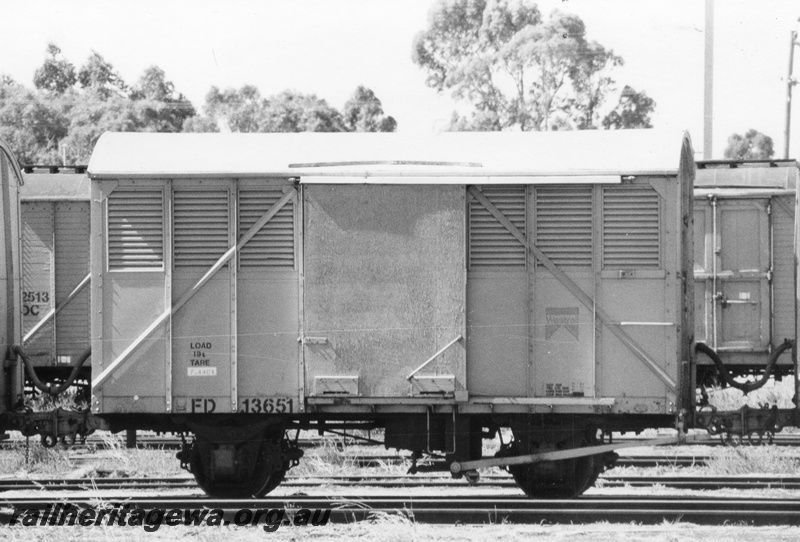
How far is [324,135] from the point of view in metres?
10.7

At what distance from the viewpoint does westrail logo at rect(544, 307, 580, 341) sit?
10.1 metres

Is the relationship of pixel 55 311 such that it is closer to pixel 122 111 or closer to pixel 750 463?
pixel 750 463

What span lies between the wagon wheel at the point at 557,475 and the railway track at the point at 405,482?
1.53 m

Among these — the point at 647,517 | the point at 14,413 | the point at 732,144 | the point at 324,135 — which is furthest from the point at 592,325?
the point at 732,144

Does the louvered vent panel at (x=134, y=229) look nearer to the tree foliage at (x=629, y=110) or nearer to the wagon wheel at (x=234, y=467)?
the wagon wheel at (x=234, y=467)

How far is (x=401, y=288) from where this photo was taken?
396 inches

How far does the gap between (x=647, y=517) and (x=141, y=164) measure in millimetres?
5990

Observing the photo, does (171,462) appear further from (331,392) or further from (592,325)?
(592,325)

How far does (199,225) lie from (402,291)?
2.12 m

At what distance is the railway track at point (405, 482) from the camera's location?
12.4 m

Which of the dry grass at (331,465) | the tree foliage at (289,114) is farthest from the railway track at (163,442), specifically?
the tree foliage at (289,114)

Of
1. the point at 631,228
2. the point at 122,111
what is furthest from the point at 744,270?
the point at 122,111

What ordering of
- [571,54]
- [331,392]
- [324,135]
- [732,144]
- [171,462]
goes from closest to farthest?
1. [331,392]
2. [324,135]
3. [171,462]
4. [571,54]
5. [732,144]

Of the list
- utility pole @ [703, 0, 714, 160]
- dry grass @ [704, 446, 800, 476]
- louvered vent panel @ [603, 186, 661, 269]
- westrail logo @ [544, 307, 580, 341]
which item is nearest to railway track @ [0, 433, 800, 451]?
dry grass @ [704, 446, 800, 476]
